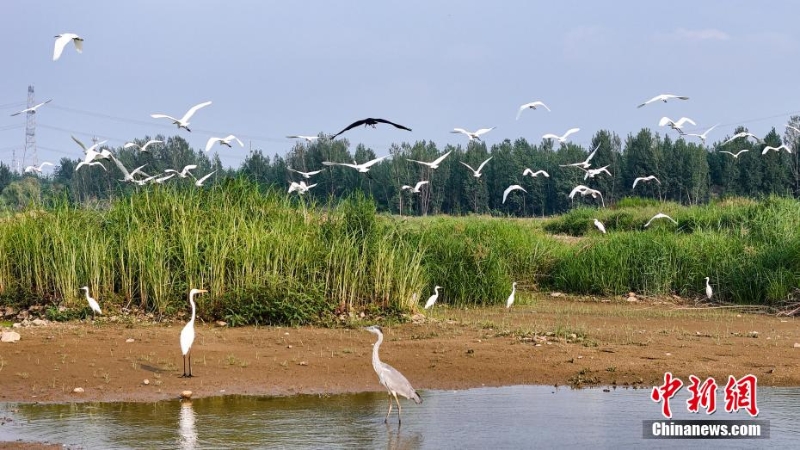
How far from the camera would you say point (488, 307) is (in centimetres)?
1585

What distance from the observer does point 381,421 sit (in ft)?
27.5

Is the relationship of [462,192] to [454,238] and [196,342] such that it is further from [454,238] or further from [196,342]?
[196,342]

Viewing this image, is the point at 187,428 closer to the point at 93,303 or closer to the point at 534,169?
the point at 93,303

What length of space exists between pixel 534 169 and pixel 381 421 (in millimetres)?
54935

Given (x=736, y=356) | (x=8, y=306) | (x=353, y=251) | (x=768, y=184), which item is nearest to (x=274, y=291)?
(x=353, y=251)

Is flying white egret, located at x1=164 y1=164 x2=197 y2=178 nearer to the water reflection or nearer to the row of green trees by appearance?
the water reflection

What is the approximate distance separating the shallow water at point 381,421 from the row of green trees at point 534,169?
133 feet

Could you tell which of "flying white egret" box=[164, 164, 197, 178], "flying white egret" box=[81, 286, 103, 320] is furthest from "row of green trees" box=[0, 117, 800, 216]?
"flying white egret" box=[81, 286, 103, 320]

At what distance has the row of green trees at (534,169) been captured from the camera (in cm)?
5494

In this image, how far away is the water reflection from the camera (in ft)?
24.3

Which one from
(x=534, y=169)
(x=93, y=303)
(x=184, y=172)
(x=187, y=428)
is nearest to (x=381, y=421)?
(x=187, y=428)

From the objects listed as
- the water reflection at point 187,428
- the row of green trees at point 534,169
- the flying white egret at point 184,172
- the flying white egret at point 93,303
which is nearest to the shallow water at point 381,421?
the water reflection at point 187,428

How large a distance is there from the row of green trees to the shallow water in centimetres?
4065

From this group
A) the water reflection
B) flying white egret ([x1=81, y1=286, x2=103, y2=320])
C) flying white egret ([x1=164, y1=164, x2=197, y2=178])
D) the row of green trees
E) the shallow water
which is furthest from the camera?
the row of green trees
